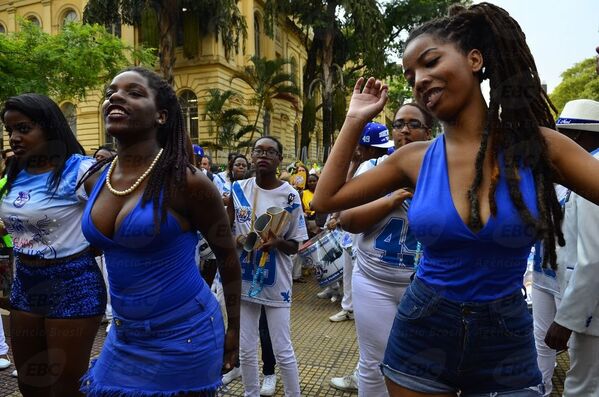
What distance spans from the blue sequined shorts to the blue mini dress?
0.60 metres

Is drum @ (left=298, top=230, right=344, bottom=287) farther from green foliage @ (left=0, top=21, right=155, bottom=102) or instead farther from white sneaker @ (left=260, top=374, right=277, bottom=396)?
green foliage @ (left=0, top=21, right=155, bottom=102)

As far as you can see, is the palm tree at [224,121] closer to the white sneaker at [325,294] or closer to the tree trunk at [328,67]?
the tree trunk at [328,67]

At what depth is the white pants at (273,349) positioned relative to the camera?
11.4 feet

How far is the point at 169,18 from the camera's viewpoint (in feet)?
64.2

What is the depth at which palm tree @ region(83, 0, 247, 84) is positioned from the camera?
19.6 meters

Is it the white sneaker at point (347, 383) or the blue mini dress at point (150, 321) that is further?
the white sneaker at point (347, 383)

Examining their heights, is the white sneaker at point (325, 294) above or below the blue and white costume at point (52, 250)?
below

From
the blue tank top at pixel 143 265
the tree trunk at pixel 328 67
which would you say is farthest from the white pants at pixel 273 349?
the tree trunk at pixel 328 67

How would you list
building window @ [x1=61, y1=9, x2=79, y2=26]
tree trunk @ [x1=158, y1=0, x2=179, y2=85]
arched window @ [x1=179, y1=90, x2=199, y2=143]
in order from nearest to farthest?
tree trunk @ [x1=158, y1=0, x2=179, y2=85]
arched window @ [x1=179, y1=90, x2=199, y2=143]
building window @ [x1=61, y1=9, x2=79, y2=26]

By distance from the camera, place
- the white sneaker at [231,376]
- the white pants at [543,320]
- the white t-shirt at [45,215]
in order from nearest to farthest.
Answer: the white t-shirt at [45,215] < the white pants at [543,320] < the white sneaker at [231,376]

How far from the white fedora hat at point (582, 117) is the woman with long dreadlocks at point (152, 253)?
2.36 meters

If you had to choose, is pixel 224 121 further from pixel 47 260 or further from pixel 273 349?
pixel 47 260

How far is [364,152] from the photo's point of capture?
3785 millimetres

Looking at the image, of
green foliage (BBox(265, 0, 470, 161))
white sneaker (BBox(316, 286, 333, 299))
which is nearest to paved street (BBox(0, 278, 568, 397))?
white sneaker (BBox(316, 286, 333, 299))
